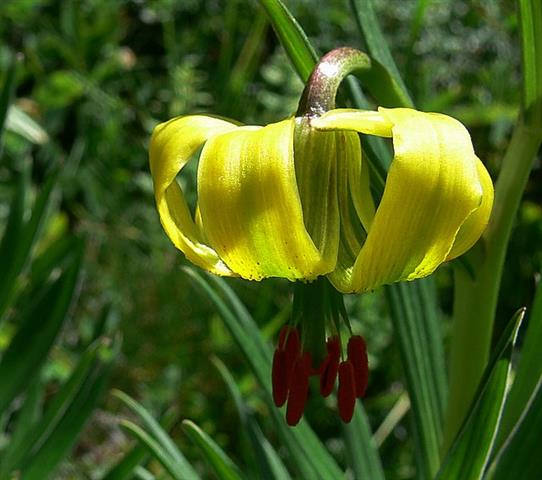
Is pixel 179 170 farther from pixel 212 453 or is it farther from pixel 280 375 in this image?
pixel 212 453

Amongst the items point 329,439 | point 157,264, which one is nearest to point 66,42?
point 157,264

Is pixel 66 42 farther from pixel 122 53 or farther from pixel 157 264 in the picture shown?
pixel 157 264

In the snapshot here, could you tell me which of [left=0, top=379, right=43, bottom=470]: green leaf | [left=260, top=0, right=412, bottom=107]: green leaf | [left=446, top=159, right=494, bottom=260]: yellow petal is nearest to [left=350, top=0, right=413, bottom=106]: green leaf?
[left=260, top=0, right=412, bottom=107]: green leaf

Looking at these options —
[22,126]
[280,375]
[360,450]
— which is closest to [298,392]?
[280,375]

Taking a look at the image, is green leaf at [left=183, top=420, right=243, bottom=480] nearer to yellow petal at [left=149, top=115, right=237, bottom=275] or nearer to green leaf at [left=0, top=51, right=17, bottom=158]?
yellow petal at [left=149, top=115, right=237, bottom=275]

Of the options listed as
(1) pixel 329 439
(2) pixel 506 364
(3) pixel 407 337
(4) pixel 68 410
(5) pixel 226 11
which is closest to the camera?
(2) pixel 506 364

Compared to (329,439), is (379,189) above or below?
above
